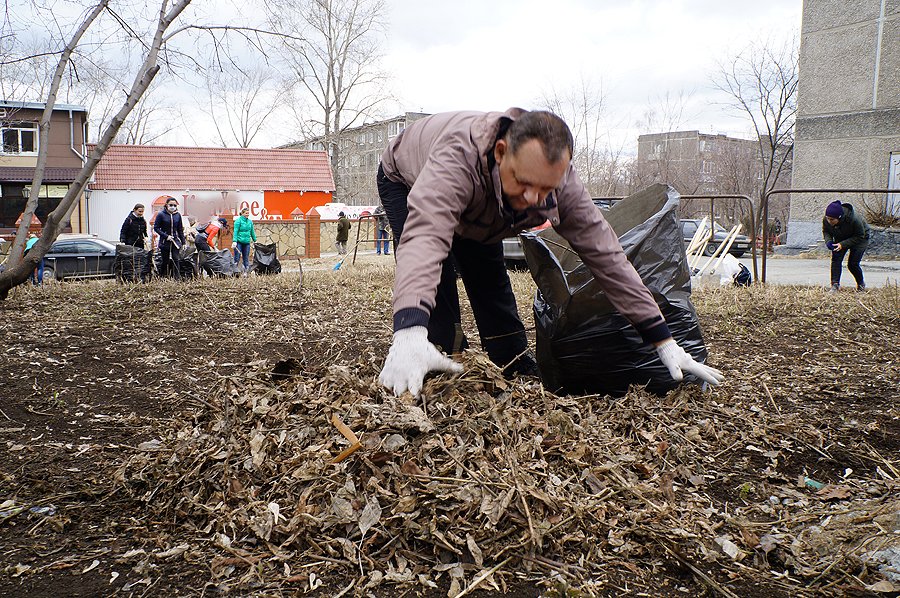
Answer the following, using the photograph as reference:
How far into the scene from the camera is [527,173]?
2035 mm

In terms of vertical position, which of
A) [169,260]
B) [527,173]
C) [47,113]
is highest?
[47,113]

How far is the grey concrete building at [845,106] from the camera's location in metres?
13.7

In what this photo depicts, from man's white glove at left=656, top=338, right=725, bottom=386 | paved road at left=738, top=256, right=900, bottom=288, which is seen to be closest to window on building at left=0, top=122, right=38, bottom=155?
paved road at left=738, top=256, right=900, bottom=288

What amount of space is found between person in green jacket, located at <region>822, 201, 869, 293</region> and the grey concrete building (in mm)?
6337

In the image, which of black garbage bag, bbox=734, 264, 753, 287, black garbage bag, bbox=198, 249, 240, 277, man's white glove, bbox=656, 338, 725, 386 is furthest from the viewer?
black garbage bag, bbox=198, 249, 240, 277

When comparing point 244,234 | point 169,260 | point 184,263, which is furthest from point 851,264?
point 244,234

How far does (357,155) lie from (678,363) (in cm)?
5484

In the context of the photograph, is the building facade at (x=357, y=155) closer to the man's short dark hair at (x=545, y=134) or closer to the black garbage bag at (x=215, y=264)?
the black garbage bag at (x=215, y=264)

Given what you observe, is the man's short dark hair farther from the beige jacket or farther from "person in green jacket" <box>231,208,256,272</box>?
"person in green jacket" <box>231,208,256,272</box>

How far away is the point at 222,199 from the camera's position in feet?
83.3

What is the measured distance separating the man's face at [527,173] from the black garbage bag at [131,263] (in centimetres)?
863

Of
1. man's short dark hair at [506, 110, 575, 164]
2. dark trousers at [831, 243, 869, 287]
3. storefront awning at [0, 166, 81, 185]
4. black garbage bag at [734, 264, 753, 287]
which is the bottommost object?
black garbage bag at [734, 264, 753, 287]

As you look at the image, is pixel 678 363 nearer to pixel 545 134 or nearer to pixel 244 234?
pixel 545 134

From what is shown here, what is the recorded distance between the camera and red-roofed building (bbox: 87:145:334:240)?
2386 centimetres
